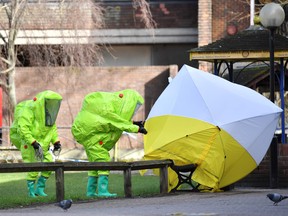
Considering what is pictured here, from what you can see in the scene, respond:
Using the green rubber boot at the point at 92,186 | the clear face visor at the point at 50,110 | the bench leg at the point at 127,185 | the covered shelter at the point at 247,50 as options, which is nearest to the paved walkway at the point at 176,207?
the bench leg at the point at 127,185

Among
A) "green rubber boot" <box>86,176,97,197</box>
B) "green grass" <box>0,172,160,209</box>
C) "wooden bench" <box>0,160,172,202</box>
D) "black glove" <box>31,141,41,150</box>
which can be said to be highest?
"black glove" <box>31,141,41,150</box>

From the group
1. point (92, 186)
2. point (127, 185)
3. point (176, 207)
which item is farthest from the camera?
point (92, 186)

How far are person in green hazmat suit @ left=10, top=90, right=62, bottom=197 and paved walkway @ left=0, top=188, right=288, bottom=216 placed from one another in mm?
1903

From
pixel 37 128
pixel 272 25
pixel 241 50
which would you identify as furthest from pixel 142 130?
pixel 241 50

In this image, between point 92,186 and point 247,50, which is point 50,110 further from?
point 247,50

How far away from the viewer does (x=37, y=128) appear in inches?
698

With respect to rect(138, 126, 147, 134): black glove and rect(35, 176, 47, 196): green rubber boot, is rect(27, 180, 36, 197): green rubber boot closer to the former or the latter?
rect(35, 176, 47, 196): green rubber boot

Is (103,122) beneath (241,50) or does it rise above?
beneath

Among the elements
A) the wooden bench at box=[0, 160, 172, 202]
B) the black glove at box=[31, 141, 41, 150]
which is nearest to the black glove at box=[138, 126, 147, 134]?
the wooden bench at box=[0, 160, 172, 202]

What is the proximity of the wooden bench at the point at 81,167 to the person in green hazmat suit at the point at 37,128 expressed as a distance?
1.38 meters

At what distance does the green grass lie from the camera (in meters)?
16.0

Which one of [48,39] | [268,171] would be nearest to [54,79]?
[48,39]

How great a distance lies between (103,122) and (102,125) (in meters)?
0.06

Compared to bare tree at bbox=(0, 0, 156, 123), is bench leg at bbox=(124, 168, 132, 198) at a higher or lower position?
lower
